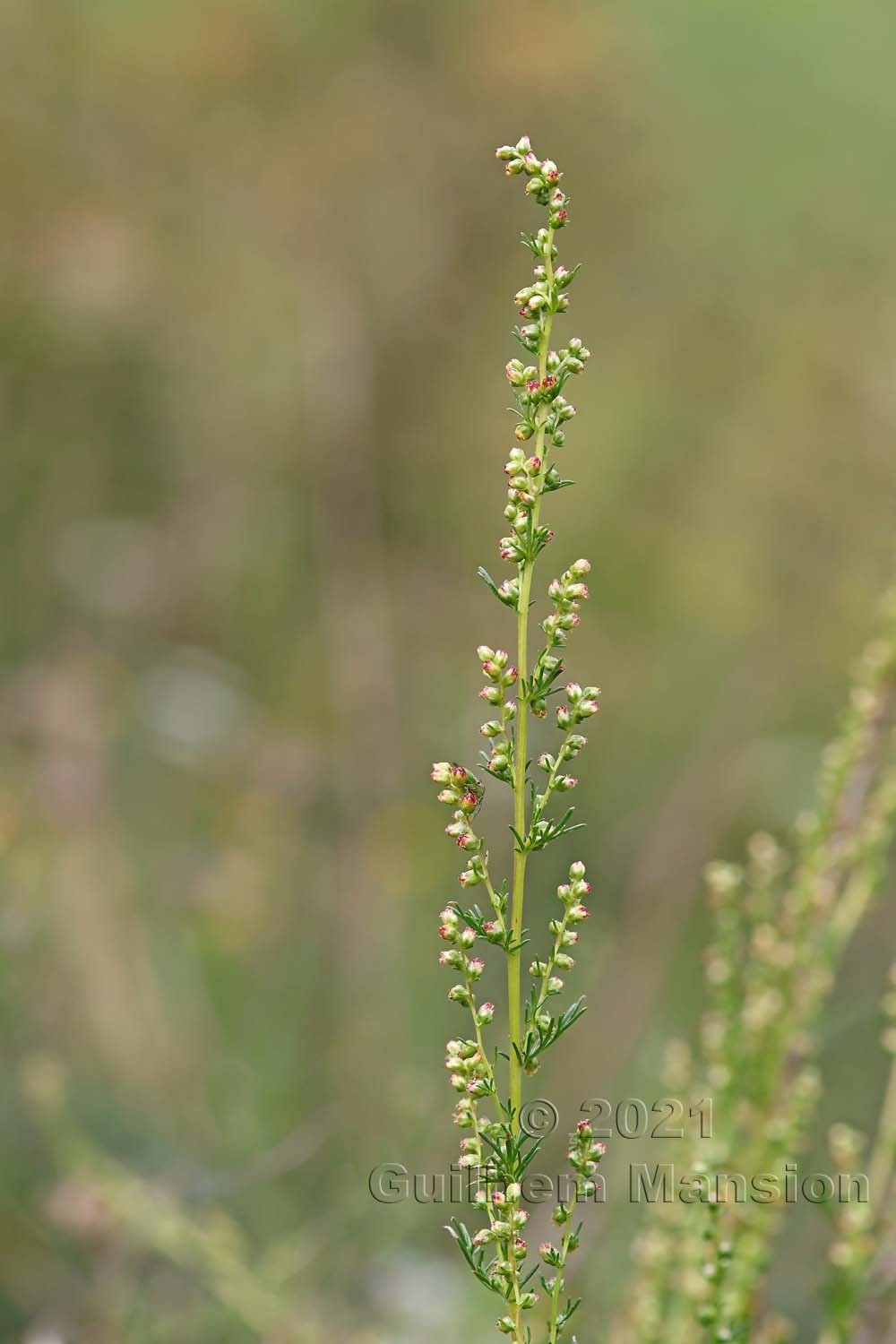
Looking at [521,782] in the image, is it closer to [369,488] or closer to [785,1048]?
[785,1048]

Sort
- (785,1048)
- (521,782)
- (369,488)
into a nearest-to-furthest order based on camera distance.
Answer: (521,782) → (785,1048) → (369,488)

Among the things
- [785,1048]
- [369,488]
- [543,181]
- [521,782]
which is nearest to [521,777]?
[521,782]

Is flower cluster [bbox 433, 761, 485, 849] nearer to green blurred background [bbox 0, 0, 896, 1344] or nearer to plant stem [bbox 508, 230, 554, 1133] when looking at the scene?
plant stem [bbox 508, 230, 554, 1133]

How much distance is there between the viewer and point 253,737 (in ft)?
14.9

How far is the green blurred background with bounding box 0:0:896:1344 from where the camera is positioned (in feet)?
13.9

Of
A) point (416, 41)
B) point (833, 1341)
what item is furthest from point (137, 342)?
point (833, 1341)

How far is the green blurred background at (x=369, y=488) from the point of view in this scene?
13.9 ft

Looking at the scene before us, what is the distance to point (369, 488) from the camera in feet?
17.5

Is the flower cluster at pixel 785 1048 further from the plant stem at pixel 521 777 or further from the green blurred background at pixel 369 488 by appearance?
the green blurred background at pixel 369 488

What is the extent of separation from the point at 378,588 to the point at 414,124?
1.85 m

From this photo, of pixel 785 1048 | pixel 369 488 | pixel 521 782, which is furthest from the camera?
pixel 369 488

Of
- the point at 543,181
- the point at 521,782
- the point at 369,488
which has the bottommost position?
the point at 521,782

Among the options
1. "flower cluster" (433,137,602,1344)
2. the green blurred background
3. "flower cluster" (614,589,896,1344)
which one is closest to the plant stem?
"flower cluster" (433,137,602,1344)

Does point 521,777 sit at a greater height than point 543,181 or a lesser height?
lesser
